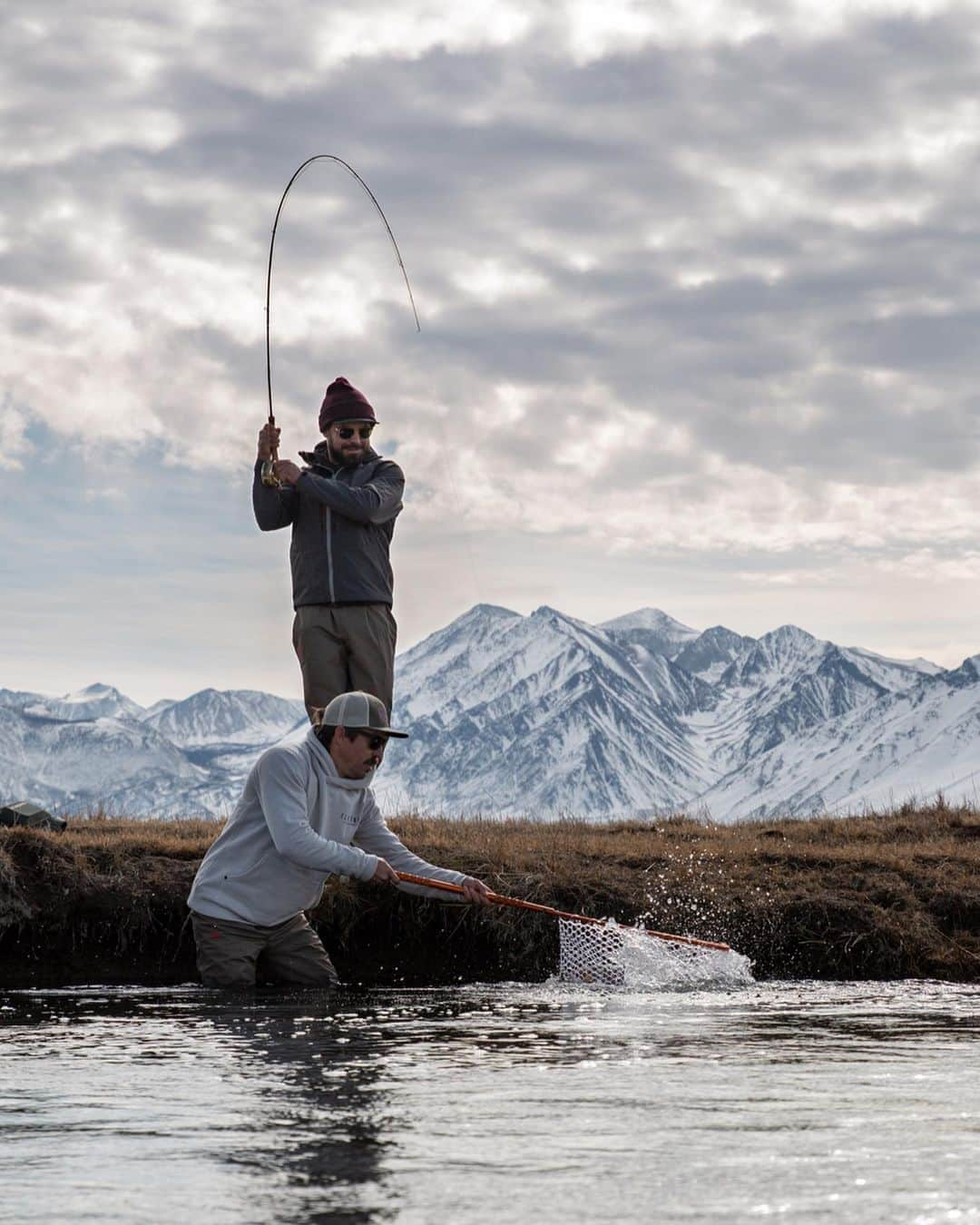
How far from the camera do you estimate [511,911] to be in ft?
42.6

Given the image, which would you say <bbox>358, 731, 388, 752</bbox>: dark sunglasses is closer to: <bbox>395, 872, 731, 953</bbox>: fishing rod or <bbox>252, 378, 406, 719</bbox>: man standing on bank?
<bbox>395, 872, 731, 953</bbox>: fishing rod

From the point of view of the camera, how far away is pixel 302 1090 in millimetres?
7160

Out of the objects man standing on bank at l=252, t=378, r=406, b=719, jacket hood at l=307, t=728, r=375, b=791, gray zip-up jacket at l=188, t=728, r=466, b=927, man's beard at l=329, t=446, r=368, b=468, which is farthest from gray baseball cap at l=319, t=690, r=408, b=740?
man's beard at l=329, t=446, r=368, b=468

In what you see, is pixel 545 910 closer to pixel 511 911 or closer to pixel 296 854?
pixel 511 911

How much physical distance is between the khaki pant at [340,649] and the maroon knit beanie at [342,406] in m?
1.49

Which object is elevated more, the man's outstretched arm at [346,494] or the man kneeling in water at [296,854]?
the man's outstretched arm at [346,494]

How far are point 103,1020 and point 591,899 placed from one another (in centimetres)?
489

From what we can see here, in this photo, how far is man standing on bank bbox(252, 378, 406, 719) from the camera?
41.7ft

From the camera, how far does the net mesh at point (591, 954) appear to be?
11797 millimetres

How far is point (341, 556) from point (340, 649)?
2.42 feet

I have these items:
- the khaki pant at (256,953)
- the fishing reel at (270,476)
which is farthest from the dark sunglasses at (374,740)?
the fishing reel at (270,476)

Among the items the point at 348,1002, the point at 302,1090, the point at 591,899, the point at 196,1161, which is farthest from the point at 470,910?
the point at 196,1161

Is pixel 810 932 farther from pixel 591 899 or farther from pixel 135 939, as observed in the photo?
pixel 135 939

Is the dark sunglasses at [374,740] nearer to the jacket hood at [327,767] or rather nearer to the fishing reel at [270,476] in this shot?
the jacket hood at [327,767]
